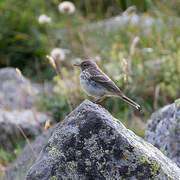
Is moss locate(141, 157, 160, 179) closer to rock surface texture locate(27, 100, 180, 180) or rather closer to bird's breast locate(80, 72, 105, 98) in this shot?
rock surface texture locate(27, 100, 180, 180)

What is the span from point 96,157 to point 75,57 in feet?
20.3

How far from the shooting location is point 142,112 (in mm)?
7422

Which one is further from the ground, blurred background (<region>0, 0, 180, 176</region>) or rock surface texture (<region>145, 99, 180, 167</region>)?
rock surface texture (<region>145, 99, 180, 167</region>)

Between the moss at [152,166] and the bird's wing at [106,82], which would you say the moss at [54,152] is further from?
the bird's wing at [106,82]

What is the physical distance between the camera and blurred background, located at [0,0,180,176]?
724 centimetres

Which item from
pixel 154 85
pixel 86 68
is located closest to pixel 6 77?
pixel 154 85

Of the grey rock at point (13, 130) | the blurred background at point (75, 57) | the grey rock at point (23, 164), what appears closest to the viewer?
the grey rock at point (23, 164)

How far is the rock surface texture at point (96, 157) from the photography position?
285 centimetres

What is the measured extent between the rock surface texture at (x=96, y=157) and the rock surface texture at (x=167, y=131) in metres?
1.20

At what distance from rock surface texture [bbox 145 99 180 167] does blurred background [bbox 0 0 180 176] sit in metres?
1.39

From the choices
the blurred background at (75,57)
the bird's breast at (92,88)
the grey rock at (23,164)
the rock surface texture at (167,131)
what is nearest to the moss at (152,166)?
the rock surface texture at (167,131)

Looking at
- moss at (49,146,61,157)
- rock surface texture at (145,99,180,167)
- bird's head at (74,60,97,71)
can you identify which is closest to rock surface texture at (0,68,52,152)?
bird's head at (74,60,97,71)

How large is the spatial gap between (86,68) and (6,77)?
3731mm

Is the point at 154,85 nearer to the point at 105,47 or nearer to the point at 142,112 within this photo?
the point at 142,112
